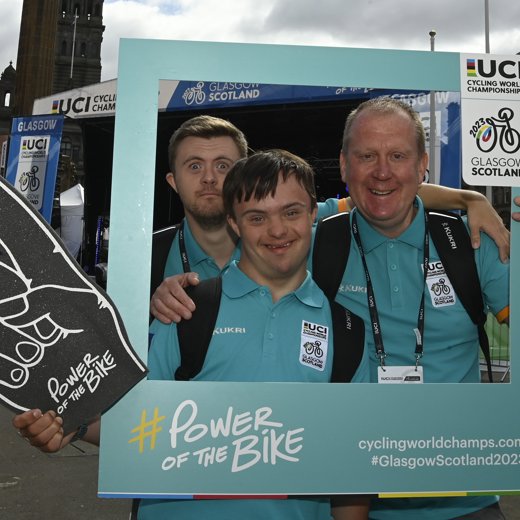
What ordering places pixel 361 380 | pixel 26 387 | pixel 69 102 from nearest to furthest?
pixel 26 387 → pixel 361 380 → pixel 69 102

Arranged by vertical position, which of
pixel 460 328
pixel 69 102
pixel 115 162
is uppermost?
pixel 69 102

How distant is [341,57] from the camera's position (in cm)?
164

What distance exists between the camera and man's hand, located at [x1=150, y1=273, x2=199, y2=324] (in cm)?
155

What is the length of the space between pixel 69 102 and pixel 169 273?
9.55m

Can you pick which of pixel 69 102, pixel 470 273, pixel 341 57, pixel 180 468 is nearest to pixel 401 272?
pixel 470 273

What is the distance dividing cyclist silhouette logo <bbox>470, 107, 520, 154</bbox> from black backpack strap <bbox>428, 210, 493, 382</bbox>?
0.83 ft

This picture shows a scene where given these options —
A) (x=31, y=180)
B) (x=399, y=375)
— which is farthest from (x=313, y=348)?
(x=31, y=180)

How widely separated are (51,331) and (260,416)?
0.59 meters

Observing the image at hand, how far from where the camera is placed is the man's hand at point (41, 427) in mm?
1479

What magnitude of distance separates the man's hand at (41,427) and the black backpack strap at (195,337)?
0.32 metres

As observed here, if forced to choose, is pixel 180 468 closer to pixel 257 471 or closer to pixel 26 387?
pixel 257 471

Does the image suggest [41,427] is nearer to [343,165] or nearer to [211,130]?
[211,130]

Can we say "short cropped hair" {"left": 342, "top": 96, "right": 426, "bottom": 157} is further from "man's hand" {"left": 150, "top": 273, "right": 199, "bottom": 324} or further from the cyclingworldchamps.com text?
the cyclingworldchamps.com text

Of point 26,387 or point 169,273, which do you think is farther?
point 169,273
